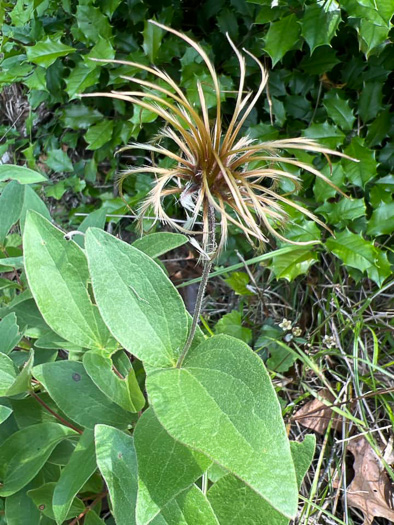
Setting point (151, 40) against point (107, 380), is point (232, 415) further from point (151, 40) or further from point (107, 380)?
point (151, 40)

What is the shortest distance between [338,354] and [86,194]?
102 cm

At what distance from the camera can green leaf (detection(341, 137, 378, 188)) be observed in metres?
1.29

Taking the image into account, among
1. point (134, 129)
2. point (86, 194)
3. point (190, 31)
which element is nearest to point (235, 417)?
point (134, 129)

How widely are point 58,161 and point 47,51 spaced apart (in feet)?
1.30

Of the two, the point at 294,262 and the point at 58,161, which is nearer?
the point at 294,262

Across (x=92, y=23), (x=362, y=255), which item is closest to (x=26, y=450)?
(x=362, y=255)

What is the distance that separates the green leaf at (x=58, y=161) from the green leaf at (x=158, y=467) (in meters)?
1.27

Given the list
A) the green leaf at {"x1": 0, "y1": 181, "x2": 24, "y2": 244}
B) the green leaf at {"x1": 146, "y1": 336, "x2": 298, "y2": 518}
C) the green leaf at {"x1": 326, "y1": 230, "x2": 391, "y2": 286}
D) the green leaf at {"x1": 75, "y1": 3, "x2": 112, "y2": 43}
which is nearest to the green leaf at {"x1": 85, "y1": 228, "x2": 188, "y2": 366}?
the green leaf at {"x1": 146, "y1": 336, "x2": 298, "y2": 518}

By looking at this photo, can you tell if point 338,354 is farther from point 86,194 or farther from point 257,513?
point 86,194

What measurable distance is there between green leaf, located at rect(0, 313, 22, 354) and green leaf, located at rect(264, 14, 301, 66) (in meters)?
0.84

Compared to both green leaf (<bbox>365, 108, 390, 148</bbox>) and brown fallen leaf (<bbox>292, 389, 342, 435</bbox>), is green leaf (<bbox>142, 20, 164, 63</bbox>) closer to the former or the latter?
green leaf (<bbox>365, 108, 390, 148</bbox>)

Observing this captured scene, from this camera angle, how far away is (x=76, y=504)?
3.06 feet

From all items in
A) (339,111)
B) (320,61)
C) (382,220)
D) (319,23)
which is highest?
(319,23)

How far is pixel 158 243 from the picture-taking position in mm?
996
